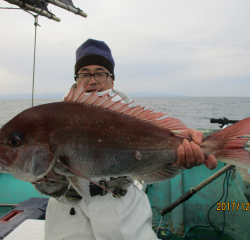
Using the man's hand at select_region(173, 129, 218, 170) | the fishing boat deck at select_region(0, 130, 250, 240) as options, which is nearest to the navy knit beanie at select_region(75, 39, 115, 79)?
the man's hand at select_region(173, 129, 218, 170)

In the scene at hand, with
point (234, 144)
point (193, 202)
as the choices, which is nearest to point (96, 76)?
point (234, 144)

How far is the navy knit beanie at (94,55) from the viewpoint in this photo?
2770 mm

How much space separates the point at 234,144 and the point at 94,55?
2177 millimetres

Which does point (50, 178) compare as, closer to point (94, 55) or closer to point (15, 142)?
point (15, 142)

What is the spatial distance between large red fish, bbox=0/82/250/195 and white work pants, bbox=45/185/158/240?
1.92 ft

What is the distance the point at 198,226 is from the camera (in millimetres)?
3875

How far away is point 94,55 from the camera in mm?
2795

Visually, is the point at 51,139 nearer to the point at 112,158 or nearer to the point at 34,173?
the point at 34,173

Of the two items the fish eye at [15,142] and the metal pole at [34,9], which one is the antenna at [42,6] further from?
the fish eye at [15,142]

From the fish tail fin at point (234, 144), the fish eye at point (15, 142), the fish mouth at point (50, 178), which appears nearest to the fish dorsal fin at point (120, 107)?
the fish tail fin at point (234, 144)

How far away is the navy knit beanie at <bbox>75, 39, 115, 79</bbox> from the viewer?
2.77 meters

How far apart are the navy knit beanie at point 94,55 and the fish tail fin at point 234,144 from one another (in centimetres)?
191
